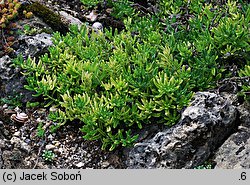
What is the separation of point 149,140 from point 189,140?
0.41 m

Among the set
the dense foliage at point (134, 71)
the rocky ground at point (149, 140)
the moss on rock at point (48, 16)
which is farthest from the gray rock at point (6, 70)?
the moss on rock at point (48, 16)

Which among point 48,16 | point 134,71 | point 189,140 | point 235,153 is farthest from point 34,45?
point 235,153

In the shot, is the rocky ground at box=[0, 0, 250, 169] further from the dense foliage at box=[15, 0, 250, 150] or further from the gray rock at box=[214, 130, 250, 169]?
the dense foliage at box=[15, 0, 250, 150]

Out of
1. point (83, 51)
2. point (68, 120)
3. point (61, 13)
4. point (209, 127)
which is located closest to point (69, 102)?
point (68, 120)

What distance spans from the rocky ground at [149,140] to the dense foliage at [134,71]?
0.42 ft

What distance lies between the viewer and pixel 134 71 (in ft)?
16.2

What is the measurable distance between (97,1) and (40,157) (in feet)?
9.32

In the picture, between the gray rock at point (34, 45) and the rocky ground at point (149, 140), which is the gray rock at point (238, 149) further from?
the gray rock at point (34, 45)

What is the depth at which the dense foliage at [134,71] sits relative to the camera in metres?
4.86

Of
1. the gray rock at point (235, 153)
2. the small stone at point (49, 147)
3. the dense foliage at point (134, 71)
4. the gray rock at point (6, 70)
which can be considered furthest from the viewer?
the gray rock at point (6, 70)
